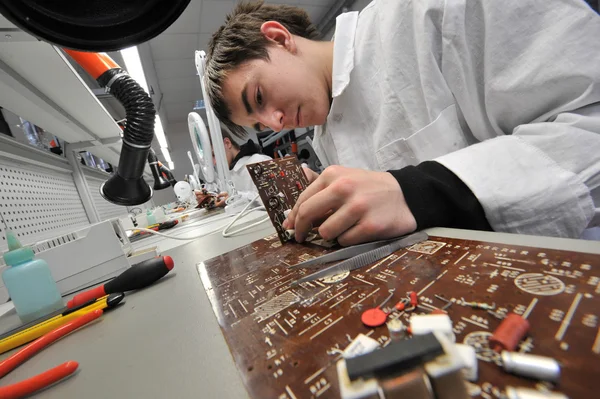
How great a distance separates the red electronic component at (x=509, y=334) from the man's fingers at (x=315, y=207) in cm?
30

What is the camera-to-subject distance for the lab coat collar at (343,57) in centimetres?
81

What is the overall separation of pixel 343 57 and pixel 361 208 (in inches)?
23.4

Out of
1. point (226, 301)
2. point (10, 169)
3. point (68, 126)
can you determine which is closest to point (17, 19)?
point (226, 301)

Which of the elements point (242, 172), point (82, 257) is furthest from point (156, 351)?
point (242, 172)

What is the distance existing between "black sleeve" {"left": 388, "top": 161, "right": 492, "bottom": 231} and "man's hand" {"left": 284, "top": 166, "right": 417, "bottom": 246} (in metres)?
0.02

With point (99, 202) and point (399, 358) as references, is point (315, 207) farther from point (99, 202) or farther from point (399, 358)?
point (99, 202)

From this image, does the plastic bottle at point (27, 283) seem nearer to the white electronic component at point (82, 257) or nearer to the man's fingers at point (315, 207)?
the white electronic component at point (82, 257)

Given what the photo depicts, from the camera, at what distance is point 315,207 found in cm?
48

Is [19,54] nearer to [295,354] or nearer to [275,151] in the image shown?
[295,354]

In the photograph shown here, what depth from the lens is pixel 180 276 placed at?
1.82ft

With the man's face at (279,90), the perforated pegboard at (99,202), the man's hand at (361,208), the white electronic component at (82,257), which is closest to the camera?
the man's hand at (361,208)

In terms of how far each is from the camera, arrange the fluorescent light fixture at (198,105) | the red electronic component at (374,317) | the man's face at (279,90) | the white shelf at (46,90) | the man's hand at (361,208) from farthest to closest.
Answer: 1. the fluorescent light fixture at (198,105)
2. the man's face at (279,90)
3. the white shelf at (46,90)
4. the man's hand at (361,208)
5. the red electronic component at (374,317)

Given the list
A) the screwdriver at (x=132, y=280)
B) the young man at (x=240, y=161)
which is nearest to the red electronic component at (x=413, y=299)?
the screwdriver at (x=132, y=280)

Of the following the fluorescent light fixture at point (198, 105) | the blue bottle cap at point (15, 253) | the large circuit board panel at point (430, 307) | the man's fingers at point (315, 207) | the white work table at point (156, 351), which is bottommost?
the large circuit board panel at point (430, 307)
